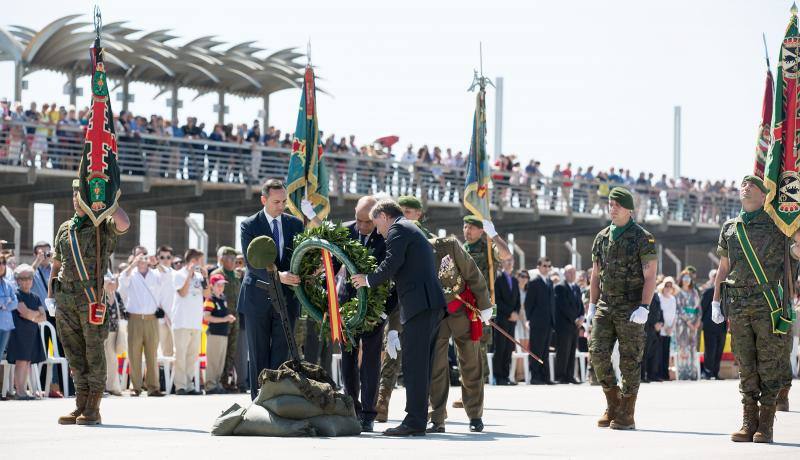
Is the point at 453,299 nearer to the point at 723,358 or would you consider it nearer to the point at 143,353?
the point at 143,353

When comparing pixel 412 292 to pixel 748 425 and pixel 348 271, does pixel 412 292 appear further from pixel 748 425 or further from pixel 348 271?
pixel 748 425

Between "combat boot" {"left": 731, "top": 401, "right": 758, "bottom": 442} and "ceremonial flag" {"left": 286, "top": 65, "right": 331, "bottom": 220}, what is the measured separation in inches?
261

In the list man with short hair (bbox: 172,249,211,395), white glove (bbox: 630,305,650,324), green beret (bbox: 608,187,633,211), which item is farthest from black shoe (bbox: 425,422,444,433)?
A: man with short hair (bbox: 172,249,211,395)

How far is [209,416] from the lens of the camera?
13852 mm

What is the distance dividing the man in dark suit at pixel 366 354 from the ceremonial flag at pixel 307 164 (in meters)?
4.65

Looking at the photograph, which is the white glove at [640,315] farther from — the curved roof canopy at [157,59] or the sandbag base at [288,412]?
the curved roof canopy at [157,59]

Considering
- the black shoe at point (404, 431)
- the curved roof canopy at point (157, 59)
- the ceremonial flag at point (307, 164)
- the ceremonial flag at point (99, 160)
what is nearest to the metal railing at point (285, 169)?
the curved roof canopy at point (157, 59)

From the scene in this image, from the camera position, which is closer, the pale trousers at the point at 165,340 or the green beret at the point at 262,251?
the green beret at the point at 262,251

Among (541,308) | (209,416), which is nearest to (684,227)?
(541,308)

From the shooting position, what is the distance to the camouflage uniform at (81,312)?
12102mm

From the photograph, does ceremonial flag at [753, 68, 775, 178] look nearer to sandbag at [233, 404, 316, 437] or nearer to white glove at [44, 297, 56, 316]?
sandbag at [233, 404, 316, 437]

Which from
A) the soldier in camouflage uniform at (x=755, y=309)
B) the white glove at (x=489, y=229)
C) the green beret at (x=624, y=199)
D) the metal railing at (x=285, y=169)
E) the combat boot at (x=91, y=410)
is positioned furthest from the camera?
the metal railing at (x=285, y=169)

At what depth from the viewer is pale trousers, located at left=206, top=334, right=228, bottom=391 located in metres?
20.2

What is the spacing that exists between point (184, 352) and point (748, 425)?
1034 centimetres
